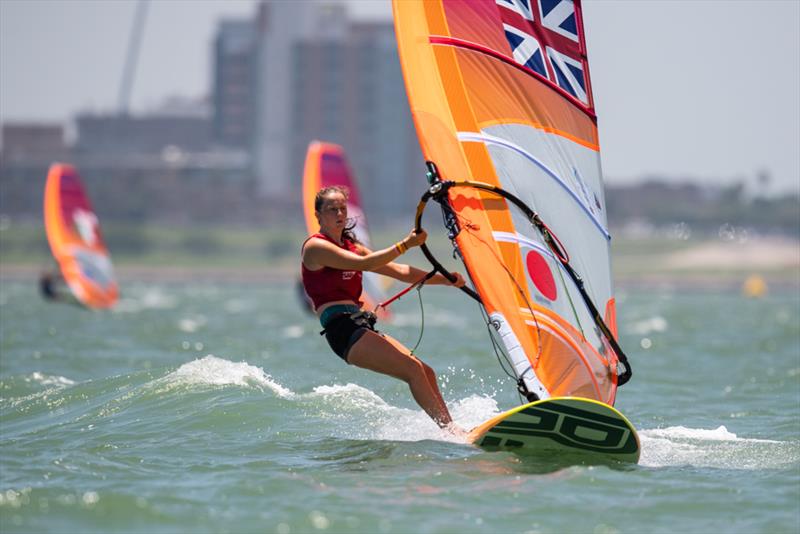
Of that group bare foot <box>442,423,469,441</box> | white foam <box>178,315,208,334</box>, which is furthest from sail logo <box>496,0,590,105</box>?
white foam <box>178,315,208,334</box>

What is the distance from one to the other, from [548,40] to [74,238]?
1527cm

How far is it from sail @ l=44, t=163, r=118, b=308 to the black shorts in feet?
48.7

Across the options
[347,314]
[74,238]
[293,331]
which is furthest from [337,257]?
[74,238]

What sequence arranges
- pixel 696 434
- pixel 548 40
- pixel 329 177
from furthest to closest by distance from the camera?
pixel 329 177, pixel 696 434, pixel 548 40

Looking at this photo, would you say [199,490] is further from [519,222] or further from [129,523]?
[519,222]

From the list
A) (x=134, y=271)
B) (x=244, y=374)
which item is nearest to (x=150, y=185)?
(x=134, y=271)

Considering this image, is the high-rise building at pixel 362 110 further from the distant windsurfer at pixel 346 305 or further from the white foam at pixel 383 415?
the distant windsurfer at pixel 346 305

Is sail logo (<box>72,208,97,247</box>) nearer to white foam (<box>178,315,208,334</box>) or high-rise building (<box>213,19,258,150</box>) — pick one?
white foam (<box>178,315,208,334</box>)

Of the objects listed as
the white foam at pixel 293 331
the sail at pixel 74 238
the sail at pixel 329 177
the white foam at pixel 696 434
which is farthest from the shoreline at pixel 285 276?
the white foam at pixel 696 434

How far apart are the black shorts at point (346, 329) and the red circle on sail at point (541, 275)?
81 centimetres

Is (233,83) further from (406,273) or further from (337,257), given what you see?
(337,257)

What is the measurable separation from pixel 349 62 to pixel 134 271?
97.3ft

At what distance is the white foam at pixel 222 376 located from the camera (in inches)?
322

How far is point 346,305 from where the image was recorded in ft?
20.6
